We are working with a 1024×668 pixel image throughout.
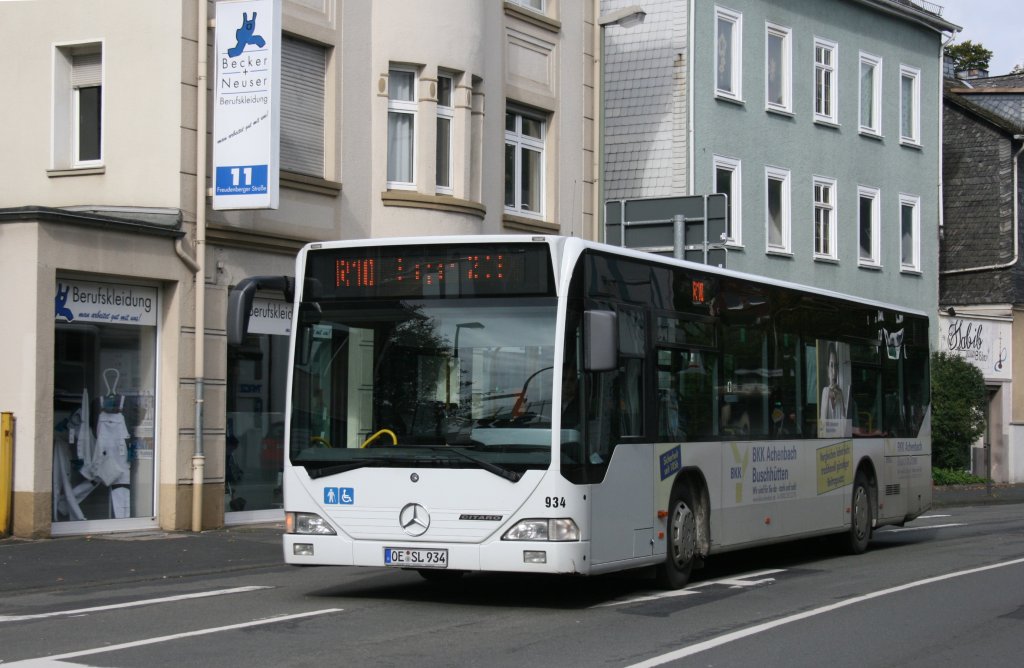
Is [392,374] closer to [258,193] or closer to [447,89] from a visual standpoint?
[258,193]

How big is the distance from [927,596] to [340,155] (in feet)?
38.2

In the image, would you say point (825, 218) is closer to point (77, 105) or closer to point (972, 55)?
point (77, 105)

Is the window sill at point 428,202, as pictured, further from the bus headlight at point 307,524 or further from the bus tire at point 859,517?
the bus headlight at point 307,524

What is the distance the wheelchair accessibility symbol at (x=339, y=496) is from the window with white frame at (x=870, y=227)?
27.7m

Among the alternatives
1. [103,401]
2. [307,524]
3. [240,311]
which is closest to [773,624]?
[307,524]

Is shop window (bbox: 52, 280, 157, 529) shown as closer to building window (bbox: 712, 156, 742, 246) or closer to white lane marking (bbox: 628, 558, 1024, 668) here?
white lane marking (bbox: 628, 558, 1024, 668)

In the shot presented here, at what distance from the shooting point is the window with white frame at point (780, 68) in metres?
34.2

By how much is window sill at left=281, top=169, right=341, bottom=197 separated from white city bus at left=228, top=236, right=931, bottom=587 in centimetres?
864

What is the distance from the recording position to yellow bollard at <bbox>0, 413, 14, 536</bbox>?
56.6 feet

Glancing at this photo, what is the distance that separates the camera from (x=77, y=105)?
20234 mm

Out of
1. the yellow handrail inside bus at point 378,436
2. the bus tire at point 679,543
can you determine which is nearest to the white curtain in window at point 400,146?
the bus tire at point 679,543

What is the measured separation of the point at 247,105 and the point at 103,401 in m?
4.13

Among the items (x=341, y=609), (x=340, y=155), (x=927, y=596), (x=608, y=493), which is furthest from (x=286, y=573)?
(x=340, y=155)

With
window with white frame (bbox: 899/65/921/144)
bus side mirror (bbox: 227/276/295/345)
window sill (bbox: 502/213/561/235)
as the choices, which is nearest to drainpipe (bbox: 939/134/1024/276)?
window with white frame (bbox: 899/65/921/144)
